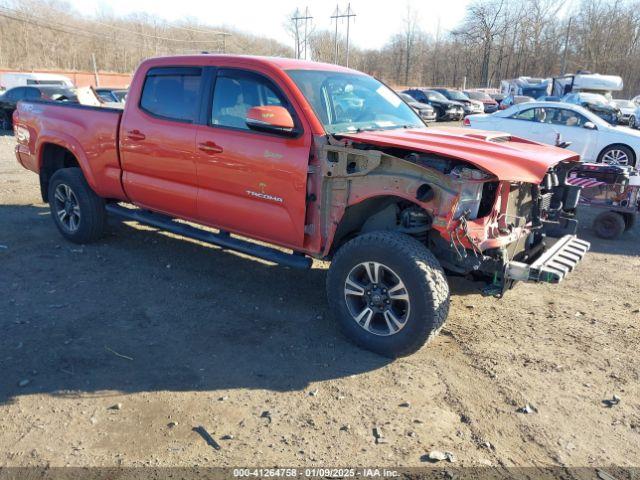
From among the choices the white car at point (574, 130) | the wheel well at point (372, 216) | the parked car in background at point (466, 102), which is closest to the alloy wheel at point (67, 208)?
the wheel well at point (372, 216)

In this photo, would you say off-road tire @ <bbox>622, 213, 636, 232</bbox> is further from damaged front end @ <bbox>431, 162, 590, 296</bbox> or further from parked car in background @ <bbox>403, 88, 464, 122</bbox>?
parked car in background @ <bbox>403, 88, 464, 122</bbox>

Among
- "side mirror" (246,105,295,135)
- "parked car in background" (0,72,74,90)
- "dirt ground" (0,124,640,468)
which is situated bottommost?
"dirt ground" (0,124,640,468)

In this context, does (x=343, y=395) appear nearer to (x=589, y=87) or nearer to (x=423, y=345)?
(x=423, y=345)

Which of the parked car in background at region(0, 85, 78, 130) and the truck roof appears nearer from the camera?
the truck roof

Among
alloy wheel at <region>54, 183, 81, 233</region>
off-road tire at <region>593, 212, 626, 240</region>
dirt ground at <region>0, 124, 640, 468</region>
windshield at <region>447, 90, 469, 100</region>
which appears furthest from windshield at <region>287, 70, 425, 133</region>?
windshield at <region>447, 90, 469, 100</region>

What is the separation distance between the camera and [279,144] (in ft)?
13.5

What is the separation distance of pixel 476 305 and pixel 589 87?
2966cm

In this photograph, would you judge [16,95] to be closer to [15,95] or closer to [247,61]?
[15,95]

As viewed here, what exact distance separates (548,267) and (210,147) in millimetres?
2854

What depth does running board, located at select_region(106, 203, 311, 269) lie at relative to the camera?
4312 millimetres

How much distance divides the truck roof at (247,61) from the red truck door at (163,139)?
80mm

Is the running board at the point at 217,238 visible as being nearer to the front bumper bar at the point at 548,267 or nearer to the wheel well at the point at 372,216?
the wheel well at the point at 372,216

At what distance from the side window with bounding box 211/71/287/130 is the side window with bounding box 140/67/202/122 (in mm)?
240

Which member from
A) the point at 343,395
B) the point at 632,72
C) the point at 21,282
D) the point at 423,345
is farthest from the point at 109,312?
the point at 632,72
